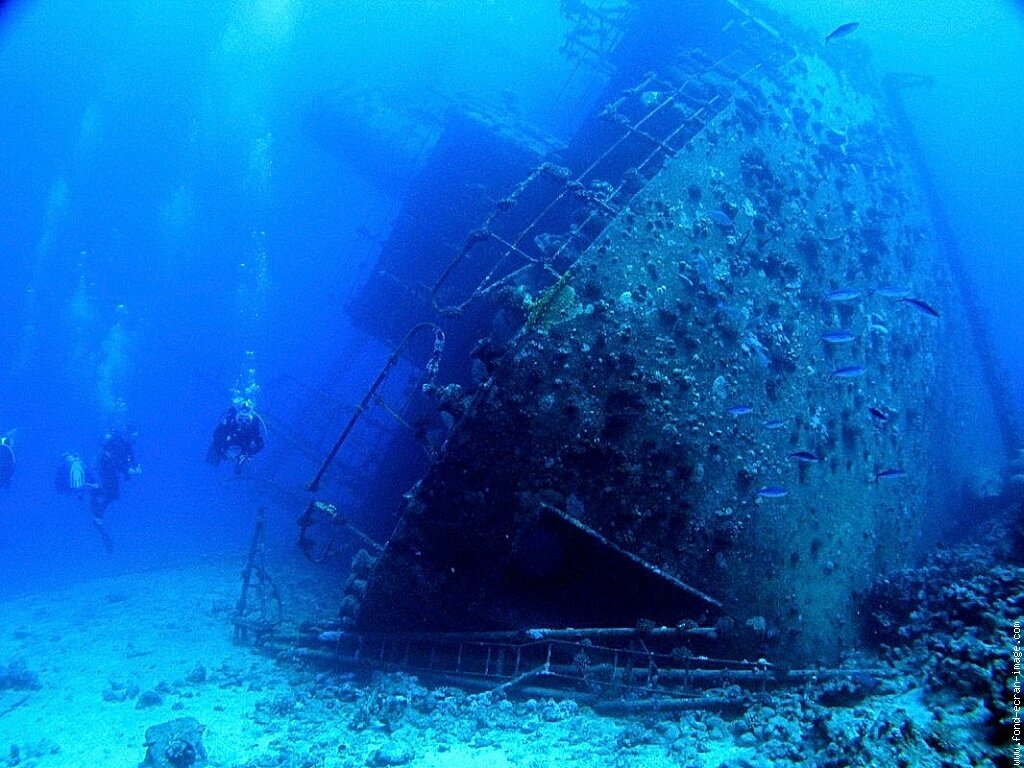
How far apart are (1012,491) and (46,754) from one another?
675 inches

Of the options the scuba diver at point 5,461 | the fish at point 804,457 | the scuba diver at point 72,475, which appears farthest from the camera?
the scuba diver at point 72,475

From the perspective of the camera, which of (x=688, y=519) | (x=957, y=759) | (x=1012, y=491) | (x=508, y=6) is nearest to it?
(x=957, y=759)

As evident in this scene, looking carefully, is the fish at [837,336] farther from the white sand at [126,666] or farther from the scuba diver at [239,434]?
the scuba diver at [239,434]

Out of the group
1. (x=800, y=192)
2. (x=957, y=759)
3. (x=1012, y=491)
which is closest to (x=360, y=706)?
(x=957, y=759)

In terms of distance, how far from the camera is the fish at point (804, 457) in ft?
20.5

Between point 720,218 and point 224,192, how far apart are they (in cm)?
9316

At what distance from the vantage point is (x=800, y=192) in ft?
27.2

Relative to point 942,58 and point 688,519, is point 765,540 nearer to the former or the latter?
point 688,519

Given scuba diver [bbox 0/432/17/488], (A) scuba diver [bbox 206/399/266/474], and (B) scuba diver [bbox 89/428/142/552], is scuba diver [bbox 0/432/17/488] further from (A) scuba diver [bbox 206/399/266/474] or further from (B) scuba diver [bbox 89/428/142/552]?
(A) scuba diver [bbox 206/399/266/474]

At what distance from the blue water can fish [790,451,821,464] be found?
11.2 metres

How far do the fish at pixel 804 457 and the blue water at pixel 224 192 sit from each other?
11238 mm

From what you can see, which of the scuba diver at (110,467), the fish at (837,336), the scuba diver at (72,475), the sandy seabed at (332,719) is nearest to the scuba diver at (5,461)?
the scuba diver at (72,475)

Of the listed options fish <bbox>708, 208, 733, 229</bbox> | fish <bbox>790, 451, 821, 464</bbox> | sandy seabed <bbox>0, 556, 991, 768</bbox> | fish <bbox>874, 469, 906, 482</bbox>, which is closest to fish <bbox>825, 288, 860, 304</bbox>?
fish <bbox>708, 208, 733, 229</bbox>

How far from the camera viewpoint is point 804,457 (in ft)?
20.9
